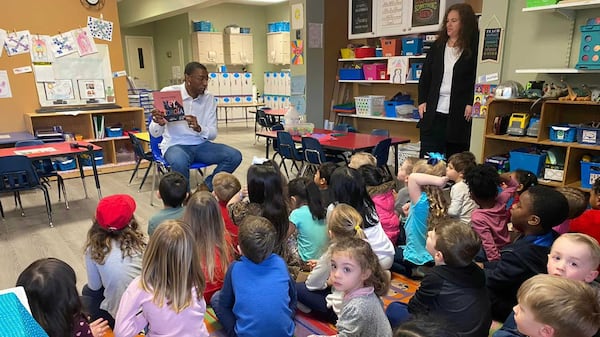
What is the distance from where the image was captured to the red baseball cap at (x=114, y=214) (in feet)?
6.19

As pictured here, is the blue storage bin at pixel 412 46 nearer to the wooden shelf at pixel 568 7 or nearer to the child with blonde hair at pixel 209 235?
the wooden shelf at pixel 568 7

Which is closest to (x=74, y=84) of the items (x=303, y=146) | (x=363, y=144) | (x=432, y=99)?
(x=303, y=146)

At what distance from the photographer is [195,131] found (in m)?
4.10

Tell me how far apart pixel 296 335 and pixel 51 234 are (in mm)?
2601

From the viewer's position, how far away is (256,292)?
68.7 inches

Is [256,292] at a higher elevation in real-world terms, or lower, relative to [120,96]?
lower

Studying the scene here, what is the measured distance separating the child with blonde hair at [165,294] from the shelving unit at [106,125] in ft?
15.1

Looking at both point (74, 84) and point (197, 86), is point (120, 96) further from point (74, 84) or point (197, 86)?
point (197, 86)

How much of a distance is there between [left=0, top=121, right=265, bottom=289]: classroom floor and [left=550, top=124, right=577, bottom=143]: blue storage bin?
3397 millimetres

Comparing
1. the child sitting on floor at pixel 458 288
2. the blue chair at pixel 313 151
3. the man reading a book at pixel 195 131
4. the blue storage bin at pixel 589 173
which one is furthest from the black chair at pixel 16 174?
the blue storage bin at pixel 589 173

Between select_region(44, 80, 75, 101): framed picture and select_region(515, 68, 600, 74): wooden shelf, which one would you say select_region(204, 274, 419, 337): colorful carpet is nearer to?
select_region(515, 68, 600, 74): wooden shelf

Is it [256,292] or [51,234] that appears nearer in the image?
[256,292]

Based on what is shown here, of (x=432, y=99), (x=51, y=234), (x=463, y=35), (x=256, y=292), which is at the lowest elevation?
(x=51, y=234)

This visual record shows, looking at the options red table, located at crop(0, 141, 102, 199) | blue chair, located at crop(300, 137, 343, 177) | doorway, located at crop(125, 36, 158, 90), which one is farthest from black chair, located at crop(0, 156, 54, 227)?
doorway, located at crop(125, 36, 158, 90)
